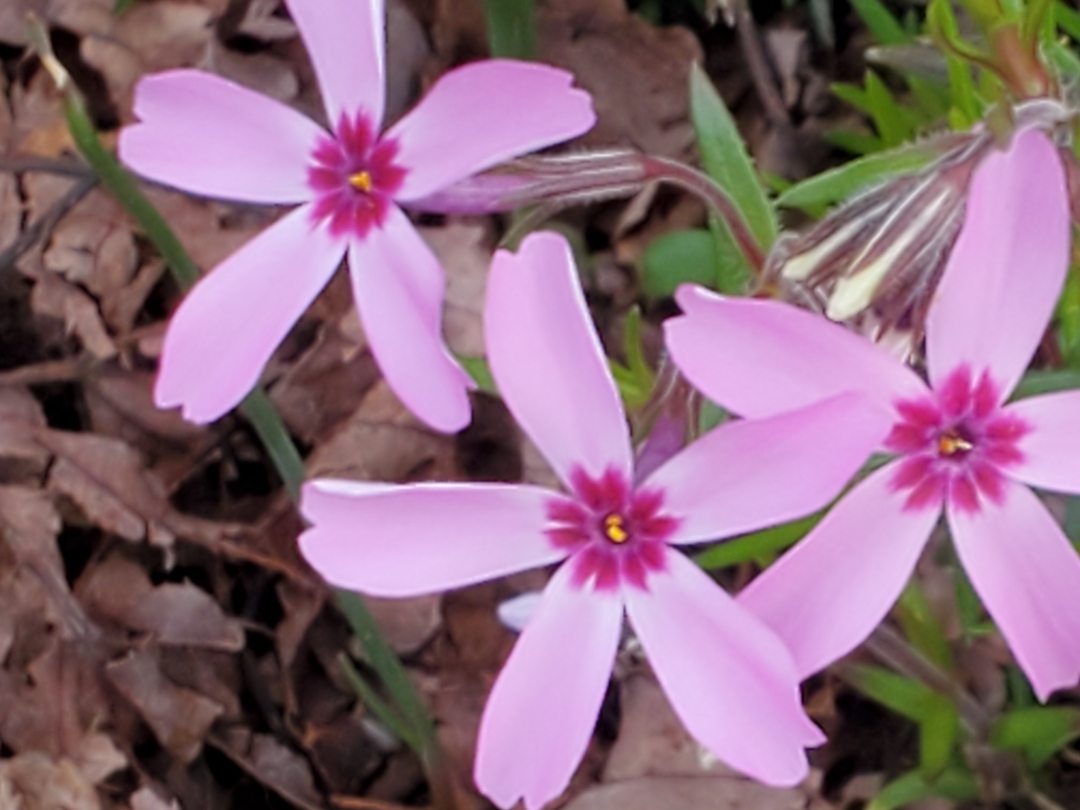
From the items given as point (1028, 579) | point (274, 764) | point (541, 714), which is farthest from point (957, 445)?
point (274, 764)

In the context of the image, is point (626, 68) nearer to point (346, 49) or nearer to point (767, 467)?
point (346, 49)

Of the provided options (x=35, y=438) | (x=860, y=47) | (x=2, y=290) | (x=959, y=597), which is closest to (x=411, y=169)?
(x=959, y=597)

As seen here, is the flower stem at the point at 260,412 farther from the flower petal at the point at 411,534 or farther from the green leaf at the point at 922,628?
the green leaf at the point at 922,628

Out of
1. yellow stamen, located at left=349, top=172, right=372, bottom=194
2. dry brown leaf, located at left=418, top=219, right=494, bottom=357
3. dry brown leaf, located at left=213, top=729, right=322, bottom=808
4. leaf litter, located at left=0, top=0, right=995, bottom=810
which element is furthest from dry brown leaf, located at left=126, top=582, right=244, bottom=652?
yellow stamen, located at left=349, top=172, right=372, bottom=194

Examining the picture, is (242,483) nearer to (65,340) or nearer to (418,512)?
(65,340)

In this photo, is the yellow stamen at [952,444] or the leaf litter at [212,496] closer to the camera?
the yellow stamen at [952,444]

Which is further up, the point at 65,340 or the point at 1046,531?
the point at 1046,531

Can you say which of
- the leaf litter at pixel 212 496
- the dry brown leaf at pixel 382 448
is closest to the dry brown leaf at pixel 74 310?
the leaf litter at pixel 212 496
